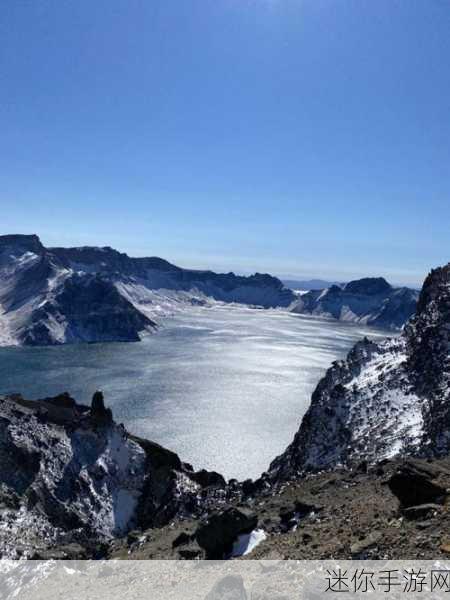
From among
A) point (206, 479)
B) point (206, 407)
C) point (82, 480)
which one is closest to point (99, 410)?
point (82, 480)

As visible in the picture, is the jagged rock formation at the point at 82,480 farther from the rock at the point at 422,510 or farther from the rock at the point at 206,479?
the rock at the point at 422,510

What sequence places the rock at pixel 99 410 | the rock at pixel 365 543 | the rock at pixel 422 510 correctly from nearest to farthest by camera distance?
1. the rock at pixel 365 543
2. the rock at pixel 422 510
3. the rock at pixel 99 410

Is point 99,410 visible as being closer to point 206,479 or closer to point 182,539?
point 206,479

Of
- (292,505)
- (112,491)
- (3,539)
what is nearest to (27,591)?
(3,539)

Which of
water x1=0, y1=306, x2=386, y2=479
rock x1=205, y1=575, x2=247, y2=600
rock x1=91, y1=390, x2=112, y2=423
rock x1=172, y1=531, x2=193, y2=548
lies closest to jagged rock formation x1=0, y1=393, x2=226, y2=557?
rock x1=91, y1=390, x2=112, y2=423

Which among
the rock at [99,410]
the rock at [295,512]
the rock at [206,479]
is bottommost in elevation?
the rock at [206,479]

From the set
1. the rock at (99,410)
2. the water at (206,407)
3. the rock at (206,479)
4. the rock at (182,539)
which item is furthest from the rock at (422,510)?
the water at (206,407)
